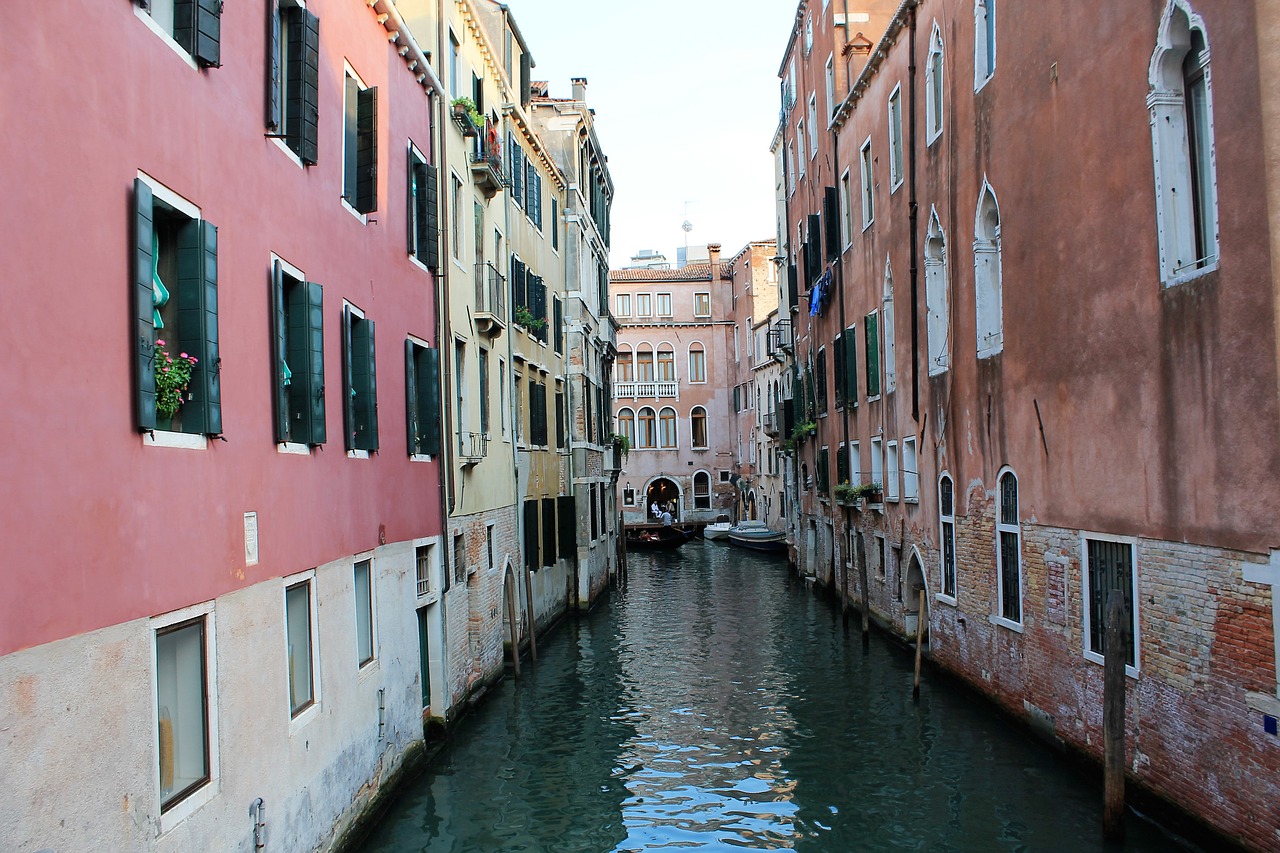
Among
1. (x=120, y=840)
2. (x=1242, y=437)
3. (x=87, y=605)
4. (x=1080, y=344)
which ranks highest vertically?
(x=1080, y=344)

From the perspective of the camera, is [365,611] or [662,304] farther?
[662,304]

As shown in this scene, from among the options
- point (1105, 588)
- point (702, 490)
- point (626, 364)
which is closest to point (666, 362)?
point (626, 364)

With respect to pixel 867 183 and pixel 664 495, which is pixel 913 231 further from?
pixel 664 495

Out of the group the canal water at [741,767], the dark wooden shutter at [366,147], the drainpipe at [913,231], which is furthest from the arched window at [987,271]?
the dark wooden shutter at [366,147]

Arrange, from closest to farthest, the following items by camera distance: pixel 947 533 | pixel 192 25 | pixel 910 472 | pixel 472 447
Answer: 1. pixel 192 25
2. pixel 472 447
3. pixel 947 533
4. pixel 910 472

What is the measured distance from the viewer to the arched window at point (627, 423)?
1983 inches

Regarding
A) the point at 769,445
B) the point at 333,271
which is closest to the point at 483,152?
the point at 333,271

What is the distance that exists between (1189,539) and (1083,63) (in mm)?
4343

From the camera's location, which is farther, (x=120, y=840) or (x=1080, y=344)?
(x=1080, y=344)

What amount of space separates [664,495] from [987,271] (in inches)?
1534

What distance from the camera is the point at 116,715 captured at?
502cm

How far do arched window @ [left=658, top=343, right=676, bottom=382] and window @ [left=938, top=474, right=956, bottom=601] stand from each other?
3588 centimetres

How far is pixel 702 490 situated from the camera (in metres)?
50.9

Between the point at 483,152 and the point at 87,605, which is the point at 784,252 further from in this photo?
the point at 87,605
